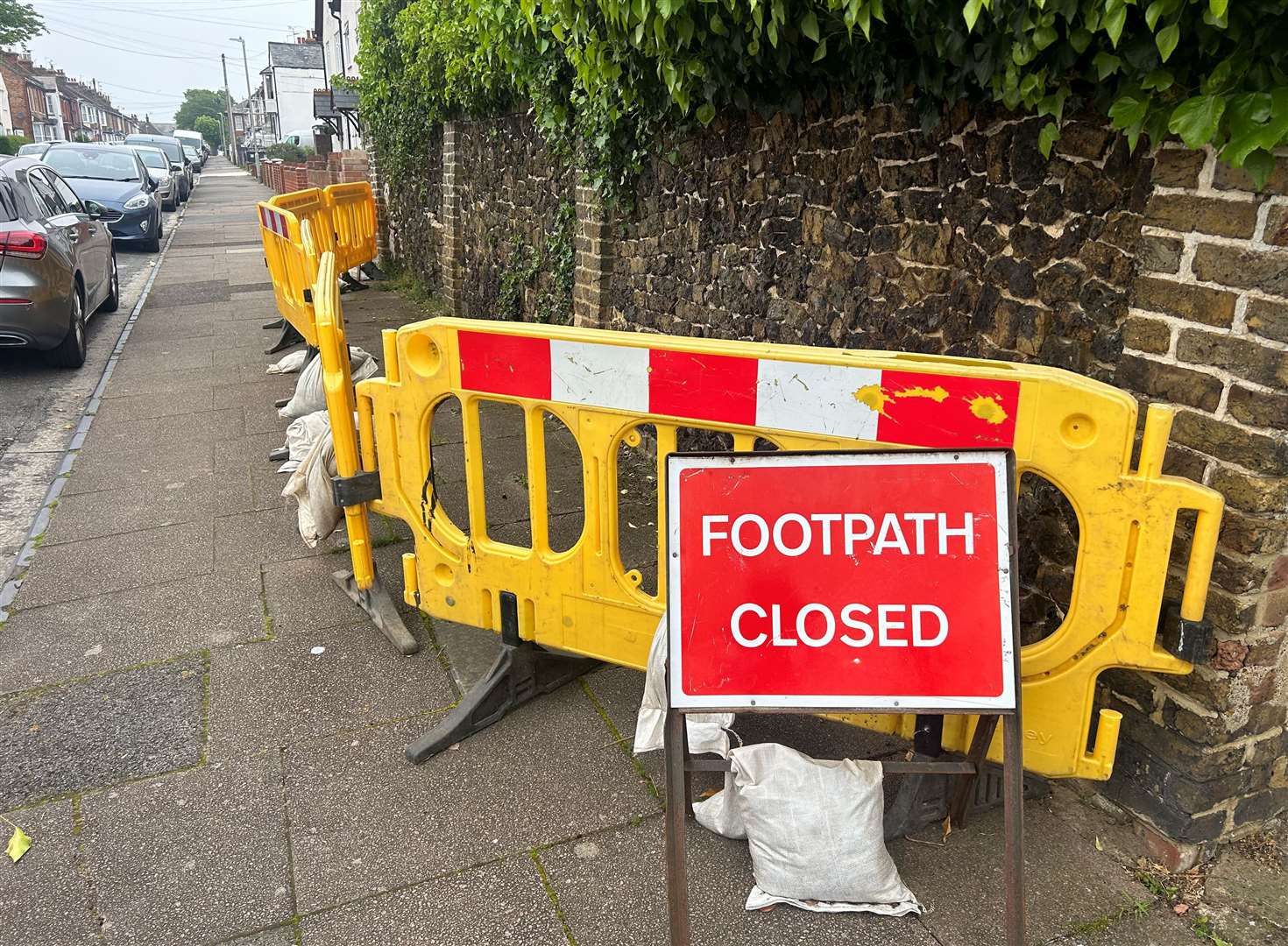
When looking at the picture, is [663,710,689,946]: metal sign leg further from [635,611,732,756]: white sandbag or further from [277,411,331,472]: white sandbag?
[277,411,331,472]: white sandbag

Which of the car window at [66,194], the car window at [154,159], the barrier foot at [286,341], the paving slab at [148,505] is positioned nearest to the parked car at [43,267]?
the car window at [66,194]

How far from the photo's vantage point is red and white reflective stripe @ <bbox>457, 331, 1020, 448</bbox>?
2.36m

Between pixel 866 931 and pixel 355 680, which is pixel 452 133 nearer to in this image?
pixel 355 680

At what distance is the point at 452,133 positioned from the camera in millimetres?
9977

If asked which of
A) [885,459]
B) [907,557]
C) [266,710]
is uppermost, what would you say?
[885,459]

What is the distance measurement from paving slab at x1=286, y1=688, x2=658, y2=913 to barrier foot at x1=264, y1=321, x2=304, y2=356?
690 centimetres

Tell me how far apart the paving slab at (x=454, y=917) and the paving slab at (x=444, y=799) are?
0.06m

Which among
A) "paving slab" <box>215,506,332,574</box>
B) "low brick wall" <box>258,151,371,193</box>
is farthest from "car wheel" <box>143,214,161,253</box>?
"paving slab" <box>215,506,332,574</box>

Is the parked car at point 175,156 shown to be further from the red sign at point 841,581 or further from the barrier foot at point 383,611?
the red sign at point 841,581

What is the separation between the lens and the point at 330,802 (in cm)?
293

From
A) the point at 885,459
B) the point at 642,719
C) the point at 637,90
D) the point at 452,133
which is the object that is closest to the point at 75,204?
the point at 452,133

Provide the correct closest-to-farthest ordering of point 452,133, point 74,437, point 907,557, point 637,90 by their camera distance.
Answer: point 907,557 → point 637,90 → point 74,437 → point 452,133

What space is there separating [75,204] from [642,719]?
10396 mm

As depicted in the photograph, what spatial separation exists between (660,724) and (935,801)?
2.73ft
